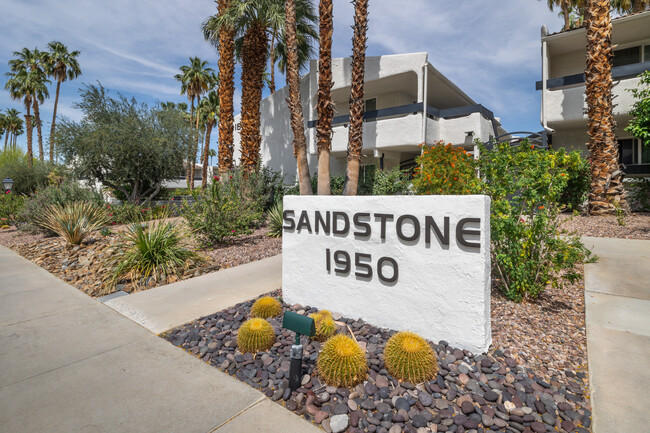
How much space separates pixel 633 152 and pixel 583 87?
3456 mm

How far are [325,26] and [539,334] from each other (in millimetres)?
11375

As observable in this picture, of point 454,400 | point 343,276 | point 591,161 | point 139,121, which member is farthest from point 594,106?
point 139,121

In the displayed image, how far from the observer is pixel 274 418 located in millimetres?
→ 2502

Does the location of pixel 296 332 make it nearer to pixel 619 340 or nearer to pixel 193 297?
pixel 193 297

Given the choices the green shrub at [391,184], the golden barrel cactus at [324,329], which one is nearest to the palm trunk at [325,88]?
the green shrub at [391,184]

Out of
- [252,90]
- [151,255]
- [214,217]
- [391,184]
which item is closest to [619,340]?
[151,255]

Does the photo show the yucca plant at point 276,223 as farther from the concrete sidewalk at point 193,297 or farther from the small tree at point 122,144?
the small tree at point 122,144

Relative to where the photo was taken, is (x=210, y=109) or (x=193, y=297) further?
(x=210, y=109)

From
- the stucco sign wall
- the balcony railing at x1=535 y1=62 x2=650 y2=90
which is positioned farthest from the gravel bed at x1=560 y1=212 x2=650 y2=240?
the stucco sign wall

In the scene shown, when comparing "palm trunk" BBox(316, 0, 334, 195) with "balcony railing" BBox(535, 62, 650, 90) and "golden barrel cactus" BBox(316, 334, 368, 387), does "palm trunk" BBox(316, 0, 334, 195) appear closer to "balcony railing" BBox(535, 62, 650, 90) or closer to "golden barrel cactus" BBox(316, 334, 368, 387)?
"balcony railing" BBox(535, 62, 650, 90)

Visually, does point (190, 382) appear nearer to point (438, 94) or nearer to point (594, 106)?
point (594, 106)

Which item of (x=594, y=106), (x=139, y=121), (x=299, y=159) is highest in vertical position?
(x=139, y=121)

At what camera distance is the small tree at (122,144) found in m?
15.7

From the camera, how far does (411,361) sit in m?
2.80
